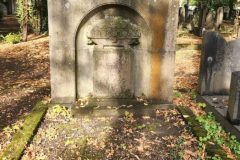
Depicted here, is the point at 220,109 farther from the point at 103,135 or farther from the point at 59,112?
the point at 59,112

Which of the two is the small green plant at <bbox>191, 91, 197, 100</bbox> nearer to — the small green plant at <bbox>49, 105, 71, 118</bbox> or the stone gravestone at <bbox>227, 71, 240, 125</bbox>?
the stone gravestone at <bbox>227, 71, 240, 125</bbox>

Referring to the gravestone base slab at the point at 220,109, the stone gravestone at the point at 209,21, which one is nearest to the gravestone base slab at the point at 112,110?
the gravestone base slab at the point at 220,109

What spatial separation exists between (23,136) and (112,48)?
7.38ft

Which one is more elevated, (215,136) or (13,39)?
(13,39)

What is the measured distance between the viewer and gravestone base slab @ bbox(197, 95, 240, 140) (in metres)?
4.98

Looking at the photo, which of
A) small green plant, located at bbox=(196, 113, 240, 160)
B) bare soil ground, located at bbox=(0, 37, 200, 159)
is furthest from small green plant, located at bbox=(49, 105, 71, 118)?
small green plant, located at bbox=(196, 113, 240, 160)

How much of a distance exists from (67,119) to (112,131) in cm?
93

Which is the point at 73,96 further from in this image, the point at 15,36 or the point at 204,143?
Result: the point at 15,36

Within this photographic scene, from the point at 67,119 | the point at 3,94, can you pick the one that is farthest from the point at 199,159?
the point at 3,94

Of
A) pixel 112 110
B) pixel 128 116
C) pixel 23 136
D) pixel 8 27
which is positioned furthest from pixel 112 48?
pixel 8 27

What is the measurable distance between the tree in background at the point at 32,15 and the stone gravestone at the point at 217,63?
9.92 meters

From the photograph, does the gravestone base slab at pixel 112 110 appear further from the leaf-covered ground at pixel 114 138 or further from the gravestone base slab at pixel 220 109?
the gravestone base slab at pixel 220 109

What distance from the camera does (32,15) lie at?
1474cm

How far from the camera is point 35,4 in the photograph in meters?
14.5
